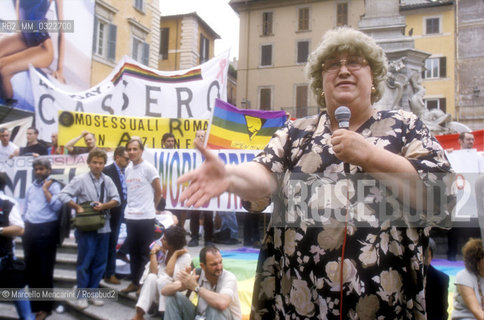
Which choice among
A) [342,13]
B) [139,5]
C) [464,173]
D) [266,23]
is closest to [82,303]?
[464,173]

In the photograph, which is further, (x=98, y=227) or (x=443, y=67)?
(x=443, y=67)

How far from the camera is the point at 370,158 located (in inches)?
54.5

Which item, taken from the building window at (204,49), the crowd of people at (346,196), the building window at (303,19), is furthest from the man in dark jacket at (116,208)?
the building window at (303,19)

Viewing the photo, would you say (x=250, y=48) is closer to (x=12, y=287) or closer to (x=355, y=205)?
(x=12, y=287)

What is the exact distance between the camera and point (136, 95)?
8180mm

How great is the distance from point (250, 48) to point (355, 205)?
3592 centimetres

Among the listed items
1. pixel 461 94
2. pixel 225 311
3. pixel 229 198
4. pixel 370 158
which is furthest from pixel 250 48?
pixel 370 158

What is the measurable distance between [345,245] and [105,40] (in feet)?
68.3

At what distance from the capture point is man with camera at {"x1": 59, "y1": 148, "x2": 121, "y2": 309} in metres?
5.14

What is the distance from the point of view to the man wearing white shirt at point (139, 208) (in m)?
5.36

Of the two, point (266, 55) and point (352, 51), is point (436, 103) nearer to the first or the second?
point (266, 55)

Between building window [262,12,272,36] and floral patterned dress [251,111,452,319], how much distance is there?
3584 cm

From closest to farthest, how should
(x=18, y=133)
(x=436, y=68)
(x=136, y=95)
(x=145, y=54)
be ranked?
1. (x=136, y=95)
2. (x=18, y=133)
3. (x=145, y=54)
4. (x=436, y=68)

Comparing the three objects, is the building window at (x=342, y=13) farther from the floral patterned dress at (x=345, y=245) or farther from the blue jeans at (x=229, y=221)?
the floral patterned dress at (x=345, y=245)
